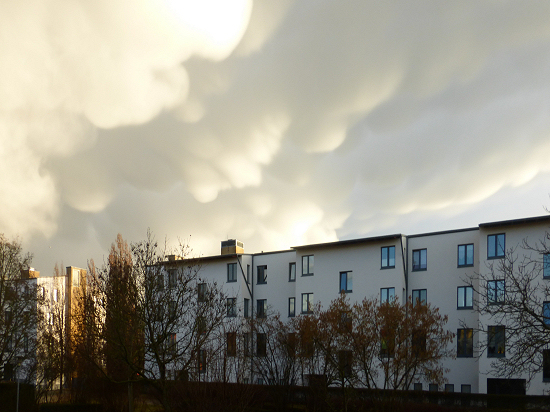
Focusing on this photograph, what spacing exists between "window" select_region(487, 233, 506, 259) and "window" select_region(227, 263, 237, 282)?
25.6 meters

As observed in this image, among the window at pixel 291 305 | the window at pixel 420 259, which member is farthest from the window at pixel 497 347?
the window at pixel 291 305

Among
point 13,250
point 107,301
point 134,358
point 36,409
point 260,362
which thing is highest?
point 13,250

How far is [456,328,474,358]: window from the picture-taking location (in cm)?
4159

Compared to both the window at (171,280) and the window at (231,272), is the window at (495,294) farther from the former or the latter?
the window at (231,272)

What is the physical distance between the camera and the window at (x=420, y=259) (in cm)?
4513

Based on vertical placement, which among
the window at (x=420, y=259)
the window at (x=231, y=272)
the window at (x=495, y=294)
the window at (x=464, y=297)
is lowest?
the window at (x=464, y=297)

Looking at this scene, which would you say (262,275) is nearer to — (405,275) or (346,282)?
(346,282)

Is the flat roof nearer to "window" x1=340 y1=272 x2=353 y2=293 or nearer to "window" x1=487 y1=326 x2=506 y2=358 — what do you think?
"window" x1=340 y1=272 x2=353 y2=293

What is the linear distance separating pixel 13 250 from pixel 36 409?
11.6m

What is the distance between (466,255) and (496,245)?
290 cm

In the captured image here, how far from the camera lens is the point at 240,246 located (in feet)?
205

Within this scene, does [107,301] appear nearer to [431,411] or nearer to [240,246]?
[431,411]

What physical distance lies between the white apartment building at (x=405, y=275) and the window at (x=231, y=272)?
0.10 m

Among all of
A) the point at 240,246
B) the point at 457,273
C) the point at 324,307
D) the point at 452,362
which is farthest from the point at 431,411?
the point at 240,246
